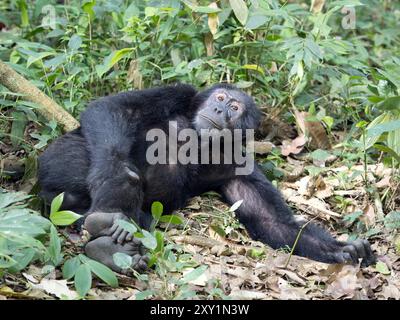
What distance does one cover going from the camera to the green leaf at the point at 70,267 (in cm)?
512

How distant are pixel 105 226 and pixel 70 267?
55 cm

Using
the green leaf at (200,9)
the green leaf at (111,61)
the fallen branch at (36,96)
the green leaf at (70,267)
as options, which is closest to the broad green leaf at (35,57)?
the fallen branch at (36,96)

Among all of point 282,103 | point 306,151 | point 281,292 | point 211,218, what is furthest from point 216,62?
point 281,292

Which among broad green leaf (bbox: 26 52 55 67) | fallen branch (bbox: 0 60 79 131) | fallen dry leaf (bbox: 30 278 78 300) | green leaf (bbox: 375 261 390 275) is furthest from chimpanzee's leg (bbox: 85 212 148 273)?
broad green leaf (bbox: 26 52 55 67)

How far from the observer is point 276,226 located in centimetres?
688

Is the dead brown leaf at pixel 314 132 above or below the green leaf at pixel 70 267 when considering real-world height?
below

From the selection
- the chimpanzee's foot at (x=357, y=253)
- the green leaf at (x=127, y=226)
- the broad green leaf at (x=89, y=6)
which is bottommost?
the chimpanzee's foot at (x=357, y=253)

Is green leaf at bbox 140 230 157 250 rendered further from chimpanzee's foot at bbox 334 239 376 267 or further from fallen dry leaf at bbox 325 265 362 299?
chimpanzee's foot at bbox 334 239 376 267

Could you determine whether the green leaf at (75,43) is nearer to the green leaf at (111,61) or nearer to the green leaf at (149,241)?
the green leaf at (111,61)

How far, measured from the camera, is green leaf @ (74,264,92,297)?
16.1ft

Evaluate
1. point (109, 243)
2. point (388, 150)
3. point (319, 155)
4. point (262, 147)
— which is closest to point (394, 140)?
point (388, 150)

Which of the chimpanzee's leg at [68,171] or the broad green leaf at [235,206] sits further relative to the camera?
the broad green leaf at [235,206]

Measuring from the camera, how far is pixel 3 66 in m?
7.04
